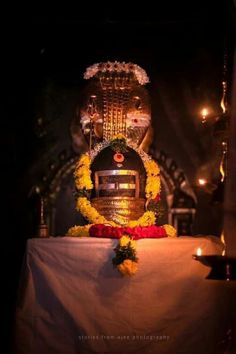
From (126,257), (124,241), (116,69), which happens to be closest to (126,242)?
(124,241)

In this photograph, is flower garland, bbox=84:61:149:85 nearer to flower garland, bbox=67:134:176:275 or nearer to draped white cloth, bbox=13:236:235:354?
flower garland, bbox=67:134:176:275

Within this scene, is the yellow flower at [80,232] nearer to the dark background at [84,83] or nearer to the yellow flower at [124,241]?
the yellow flower at [124,241]

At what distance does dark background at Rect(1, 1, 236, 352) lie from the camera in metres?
7.50

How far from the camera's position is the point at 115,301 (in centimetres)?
475

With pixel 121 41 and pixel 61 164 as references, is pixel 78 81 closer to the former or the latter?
pixel 121 41

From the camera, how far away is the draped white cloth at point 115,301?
4.59m

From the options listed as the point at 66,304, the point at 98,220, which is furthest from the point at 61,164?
the point at 66,304

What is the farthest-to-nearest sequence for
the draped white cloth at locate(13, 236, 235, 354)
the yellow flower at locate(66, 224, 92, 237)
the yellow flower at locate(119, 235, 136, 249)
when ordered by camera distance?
the yellow flower at locate(66, 224, 92, 237)
the yellow flower at locate(119, 235, 136, 249)
the draped white cloth at locate(13, 236, 235, 354)

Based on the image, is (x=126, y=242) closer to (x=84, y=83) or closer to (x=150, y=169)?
(x=150, y=169)

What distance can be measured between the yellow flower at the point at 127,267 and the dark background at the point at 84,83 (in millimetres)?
3140

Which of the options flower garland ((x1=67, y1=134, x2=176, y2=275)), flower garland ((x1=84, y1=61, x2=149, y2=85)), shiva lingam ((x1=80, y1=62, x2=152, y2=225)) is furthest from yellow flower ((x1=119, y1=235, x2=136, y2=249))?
flower garland ((x1=84, y1=61, x2=149, y2=85))

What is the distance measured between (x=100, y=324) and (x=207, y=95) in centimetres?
466

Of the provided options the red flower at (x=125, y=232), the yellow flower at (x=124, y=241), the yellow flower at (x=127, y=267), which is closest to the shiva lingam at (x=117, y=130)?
the red flower at (x=125, y=232)

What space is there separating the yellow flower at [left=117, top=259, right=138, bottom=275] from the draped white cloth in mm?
187
